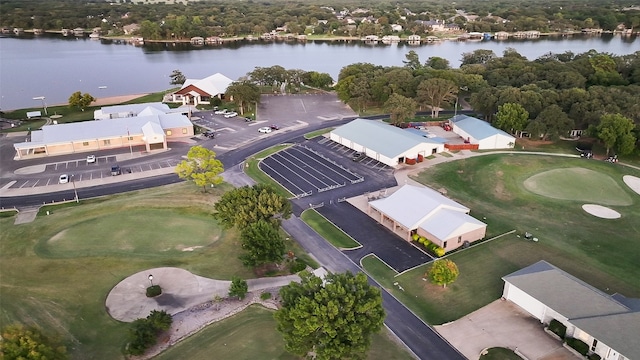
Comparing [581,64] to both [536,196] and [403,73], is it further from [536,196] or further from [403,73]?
[536,196]

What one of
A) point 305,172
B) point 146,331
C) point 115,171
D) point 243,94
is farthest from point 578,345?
point 243,94

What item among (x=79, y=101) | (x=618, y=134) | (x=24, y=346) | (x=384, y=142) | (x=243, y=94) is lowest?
(x=24, y=346)

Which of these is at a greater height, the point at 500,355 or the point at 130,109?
the point at 130,109

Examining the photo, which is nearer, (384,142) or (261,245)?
(261,245)

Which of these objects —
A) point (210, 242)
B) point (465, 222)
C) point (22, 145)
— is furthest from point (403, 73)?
point (22, 145)

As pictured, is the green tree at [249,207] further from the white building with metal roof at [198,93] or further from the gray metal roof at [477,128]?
the white building with metal roof at [198,93]

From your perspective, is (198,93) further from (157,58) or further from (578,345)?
(578,345)

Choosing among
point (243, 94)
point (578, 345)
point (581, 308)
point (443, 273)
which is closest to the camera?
point (578, 345)

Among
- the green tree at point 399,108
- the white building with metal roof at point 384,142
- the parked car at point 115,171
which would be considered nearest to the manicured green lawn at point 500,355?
the white building with metal roof at point 384,142
